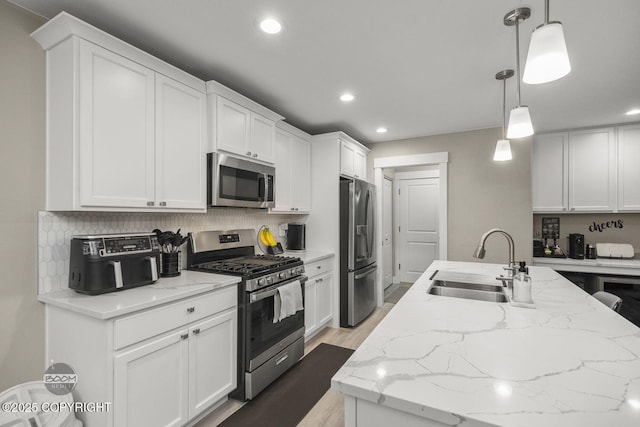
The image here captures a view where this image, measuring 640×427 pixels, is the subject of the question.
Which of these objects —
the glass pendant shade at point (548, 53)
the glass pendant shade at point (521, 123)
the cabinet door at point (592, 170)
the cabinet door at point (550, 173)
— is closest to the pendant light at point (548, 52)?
the glass pendant shade at point (548, 53)

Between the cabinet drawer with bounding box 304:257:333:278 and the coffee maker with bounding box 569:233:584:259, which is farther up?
the coffee maker with bounding box 569:233:584:259

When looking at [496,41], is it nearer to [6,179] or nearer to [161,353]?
[161,353]

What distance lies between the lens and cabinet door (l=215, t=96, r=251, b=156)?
7.50 feet

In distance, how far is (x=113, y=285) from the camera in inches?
A: 63.7

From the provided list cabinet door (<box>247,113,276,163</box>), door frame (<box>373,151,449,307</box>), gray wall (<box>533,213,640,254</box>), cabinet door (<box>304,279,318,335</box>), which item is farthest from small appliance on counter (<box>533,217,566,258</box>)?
cabinet door (<box>247,113,276,163</box>)

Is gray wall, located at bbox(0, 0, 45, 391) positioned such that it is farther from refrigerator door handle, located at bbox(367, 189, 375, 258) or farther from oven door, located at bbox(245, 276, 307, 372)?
refrigerator door handle, located at bbox(367, 189, 375, 258)

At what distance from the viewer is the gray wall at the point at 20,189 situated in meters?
1.51

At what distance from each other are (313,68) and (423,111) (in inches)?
57.6

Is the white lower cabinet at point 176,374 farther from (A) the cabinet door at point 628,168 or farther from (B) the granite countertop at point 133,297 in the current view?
(A) the cabinet door at point 628,168

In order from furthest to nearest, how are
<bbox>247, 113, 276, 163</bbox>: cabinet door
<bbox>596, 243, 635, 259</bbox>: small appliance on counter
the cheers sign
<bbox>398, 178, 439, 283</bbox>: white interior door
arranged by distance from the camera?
<bbox>398, 178, 439, 283</bbox>: white interior door → the cheers sign → <bbox>596, 243, 635, 259</bbox>: small appliance on counter → <bbox>247, 113, 276, 163</bbox>: cabinet door

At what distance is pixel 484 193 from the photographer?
3.71 m

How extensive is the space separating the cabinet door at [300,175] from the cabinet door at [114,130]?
166 cm

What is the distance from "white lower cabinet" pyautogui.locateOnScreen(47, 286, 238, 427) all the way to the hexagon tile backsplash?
196mm

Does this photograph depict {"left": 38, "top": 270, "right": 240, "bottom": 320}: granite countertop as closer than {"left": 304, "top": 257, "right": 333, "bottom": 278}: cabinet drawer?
Yes
